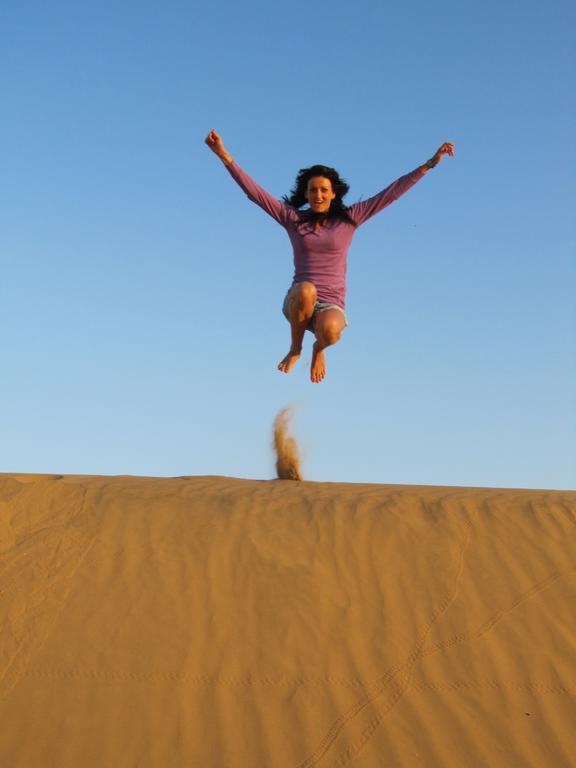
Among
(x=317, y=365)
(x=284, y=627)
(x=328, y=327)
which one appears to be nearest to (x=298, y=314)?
(x=328, y=327)

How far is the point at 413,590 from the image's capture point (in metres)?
7.21

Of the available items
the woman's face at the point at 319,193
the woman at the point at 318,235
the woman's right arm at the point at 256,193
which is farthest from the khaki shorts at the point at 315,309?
the woman's face at the point at 319,193

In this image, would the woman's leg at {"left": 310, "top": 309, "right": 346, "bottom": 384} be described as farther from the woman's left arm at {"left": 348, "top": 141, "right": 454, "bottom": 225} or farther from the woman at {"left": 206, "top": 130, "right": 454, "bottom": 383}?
the woman's left arm at {"left": 348, "top": 141, "right": 454, "bottom": 225}

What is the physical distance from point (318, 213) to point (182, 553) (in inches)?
122

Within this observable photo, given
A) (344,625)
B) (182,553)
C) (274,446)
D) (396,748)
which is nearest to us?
(396,748)

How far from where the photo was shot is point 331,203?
27.6 ft

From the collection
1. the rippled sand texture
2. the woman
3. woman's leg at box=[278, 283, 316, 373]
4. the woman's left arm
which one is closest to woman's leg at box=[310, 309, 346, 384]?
the woman

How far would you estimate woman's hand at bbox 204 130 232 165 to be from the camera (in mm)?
7926

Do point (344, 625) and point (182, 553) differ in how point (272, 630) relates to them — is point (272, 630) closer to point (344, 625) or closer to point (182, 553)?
point (344, 625)

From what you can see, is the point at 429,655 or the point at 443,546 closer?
the point at 429,655

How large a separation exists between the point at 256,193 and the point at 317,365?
5.13 ft

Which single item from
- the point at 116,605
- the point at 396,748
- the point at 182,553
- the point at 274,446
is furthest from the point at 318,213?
the point at 396,748

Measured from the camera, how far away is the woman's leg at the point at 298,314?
315 inches

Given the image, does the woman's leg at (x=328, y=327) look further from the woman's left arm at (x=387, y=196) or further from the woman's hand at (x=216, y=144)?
the woman's hand at (x=216, y=144)
